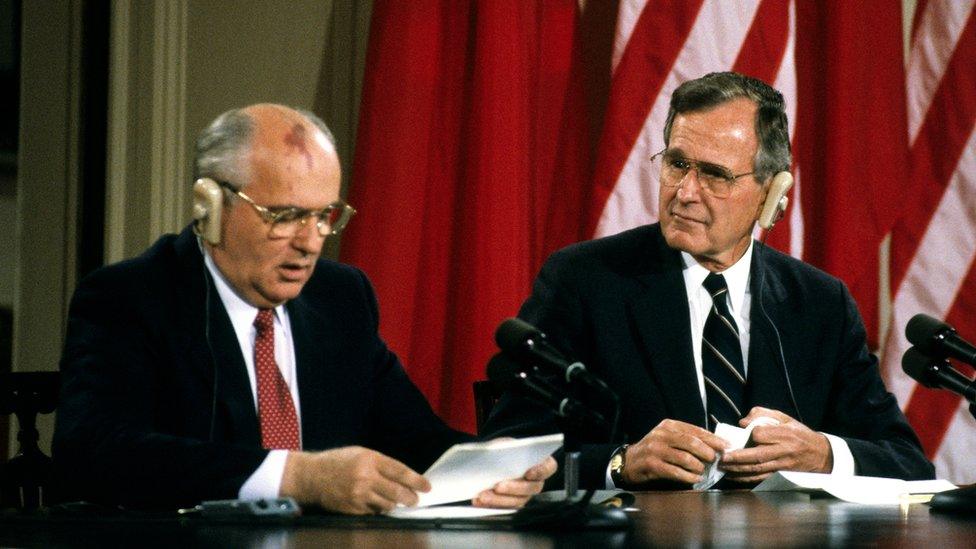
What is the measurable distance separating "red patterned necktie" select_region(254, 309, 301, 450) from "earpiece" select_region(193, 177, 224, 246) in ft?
0.66

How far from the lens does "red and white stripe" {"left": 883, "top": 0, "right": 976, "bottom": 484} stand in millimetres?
3768

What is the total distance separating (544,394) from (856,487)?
3.04ft

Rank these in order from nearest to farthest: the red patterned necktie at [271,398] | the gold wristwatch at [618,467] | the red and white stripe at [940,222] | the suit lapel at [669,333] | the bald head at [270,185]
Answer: the bald head at [270,185] → the red patterned necktie at [271,398] → the gold wristwatch at [618,467] → the suit lapel at [669,333] → the red and white stripe at [940,222]

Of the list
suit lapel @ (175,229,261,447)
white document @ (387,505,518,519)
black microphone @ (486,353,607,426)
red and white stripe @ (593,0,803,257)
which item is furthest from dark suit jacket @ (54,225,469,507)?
red and white stripe @ (593,0,803,257)

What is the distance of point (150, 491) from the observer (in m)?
2.13

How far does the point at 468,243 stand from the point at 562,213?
0.33 metres

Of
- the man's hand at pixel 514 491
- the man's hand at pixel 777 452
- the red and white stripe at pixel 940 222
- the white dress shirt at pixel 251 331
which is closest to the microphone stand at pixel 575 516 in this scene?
the man's hand at pixel 514 491

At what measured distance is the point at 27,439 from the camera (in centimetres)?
275

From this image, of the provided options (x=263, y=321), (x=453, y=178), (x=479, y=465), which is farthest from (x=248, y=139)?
(x=453, y=178)

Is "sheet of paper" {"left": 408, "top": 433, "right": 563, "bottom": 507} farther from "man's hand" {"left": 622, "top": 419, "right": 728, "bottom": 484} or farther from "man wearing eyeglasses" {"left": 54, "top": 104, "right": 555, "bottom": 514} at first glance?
"man's hand" {"left": 622, "top": 419, "right": 728, "bottom": 484}

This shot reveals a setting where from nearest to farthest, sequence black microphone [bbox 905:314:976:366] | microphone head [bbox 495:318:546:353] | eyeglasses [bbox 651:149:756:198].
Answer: microphone head [bbox 495:318:546:353], black microphone [bbox 905:314:976:366], eyeglasses [bbox 651:149:756:198]

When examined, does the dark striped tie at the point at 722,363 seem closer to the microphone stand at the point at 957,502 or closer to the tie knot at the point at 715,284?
the tie knot at the point at 715,284

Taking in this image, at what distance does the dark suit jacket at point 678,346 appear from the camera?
2.93m

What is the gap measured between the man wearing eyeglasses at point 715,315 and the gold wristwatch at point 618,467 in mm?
135
